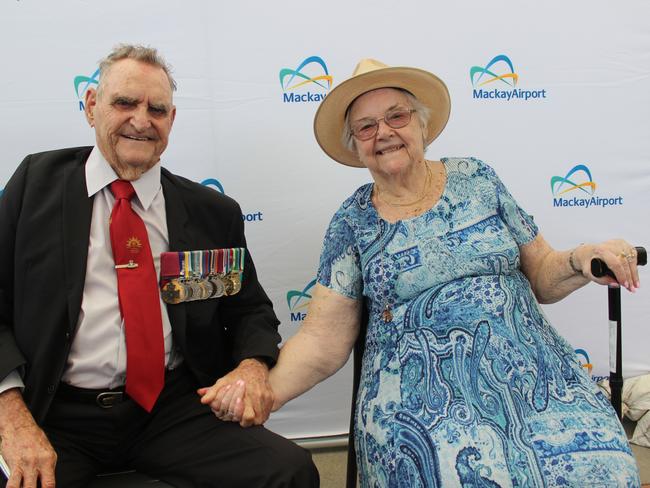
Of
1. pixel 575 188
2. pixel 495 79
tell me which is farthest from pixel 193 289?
pixel 575 188

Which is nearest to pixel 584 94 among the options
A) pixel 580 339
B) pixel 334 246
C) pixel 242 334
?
pixel 580 339

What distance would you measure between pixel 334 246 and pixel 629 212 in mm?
1801

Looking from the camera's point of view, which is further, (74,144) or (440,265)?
(74,144)

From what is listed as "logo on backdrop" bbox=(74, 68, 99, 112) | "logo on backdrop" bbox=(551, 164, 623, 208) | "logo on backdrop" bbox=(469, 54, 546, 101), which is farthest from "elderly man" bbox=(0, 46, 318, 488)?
"logo on backdrop" bbox=(551, 164, 623, 208)

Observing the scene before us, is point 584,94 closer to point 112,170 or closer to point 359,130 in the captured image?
point 359,130

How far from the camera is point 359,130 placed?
1.83 m

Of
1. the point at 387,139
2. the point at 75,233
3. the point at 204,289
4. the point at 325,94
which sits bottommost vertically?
the point at 204,289

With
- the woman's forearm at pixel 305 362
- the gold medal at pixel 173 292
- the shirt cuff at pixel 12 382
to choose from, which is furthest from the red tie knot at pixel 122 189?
the woman's forearm at pixel 305 362

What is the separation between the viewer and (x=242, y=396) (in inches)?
60.7

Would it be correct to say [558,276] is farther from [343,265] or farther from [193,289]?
[193,289]

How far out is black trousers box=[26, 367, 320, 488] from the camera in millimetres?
1448

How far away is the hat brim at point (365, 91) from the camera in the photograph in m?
1.79

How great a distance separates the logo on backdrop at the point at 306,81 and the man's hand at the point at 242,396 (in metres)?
1.33

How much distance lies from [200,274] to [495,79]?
1747 mm
